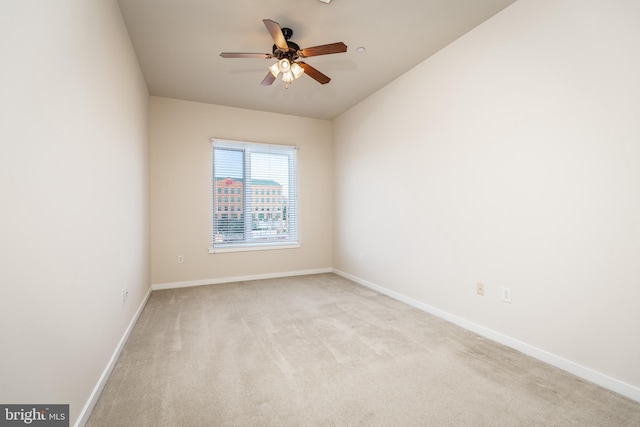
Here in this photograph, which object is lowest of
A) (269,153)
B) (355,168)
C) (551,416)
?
(551,416)

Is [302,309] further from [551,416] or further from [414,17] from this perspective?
[414,17]

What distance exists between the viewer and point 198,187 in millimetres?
4418

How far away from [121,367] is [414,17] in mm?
3637

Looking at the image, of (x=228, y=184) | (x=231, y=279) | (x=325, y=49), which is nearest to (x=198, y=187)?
(x=228, y=184)

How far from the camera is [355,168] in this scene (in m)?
4.59

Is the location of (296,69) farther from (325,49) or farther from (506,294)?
(506,294)

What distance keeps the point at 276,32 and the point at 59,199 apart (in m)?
1.84

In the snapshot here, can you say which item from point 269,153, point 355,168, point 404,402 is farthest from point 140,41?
point 404,402

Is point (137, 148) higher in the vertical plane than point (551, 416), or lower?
higher

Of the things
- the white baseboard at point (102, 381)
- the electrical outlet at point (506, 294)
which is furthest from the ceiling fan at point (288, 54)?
the white baseboard at point (102, 381)

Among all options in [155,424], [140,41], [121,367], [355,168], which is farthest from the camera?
[355,168]

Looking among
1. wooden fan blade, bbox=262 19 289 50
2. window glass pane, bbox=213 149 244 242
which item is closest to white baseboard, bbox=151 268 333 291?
window glass pane, bbox=213 149 244 242

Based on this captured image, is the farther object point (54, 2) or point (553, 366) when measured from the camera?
point (553, 366)

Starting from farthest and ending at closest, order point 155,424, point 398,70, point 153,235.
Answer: point 153,235, point 398,70, point 155,424
